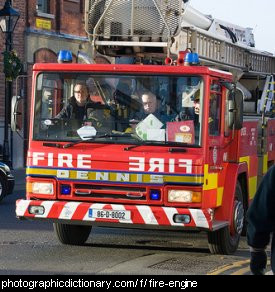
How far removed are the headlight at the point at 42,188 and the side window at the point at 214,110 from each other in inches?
80.7

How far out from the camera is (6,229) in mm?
13414

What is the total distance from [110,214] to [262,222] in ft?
18.0

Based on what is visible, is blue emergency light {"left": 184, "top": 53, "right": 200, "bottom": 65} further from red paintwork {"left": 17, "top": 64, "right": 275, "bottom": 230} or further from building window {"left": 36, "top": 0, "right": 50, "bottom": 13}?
building window {"left": 36, "top": 0, "right": 50, "bottom": 13}

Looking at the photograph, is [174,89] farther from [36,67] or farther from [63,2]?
[63,2]

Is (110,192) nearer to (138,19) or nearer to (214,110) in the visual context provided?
(214,110)

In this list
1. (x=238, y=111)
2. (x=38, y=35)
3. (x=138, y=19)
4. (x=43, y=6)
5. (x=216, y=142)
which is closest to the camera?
(x=216, y=142)

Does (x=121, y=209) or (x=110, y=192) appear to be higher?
(x=110, y=192)

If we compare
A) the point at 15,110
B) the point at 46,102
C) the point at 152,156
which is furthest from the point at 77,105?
the point at 152,156

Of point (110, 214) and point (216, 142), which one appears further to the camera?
point (216, 142)

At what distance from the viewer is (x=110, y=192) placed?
10539mm

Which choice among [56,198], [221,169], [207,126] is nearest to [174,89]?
[207,126]
